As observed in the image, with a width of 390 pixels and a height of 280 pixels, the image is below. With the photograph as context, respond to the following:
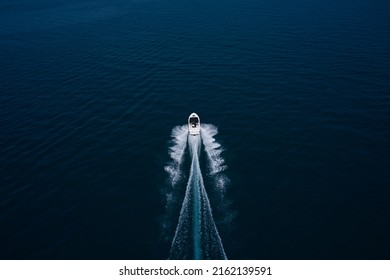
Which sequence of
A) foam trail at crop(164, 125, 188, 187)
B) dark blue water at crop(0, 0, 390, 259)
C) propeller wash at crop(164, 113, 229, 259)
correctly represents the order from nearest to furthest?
propeller wash at crop(164, 113, 229, 259) < dark blue water at crop(0, 0, 390, 259) < foam trail at crop(164, 125, 188, 187)

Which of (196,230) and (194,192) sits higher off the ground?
(194,192)

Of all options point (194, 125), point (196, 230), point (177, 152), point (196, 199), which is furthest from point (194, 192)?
point (194, 125)

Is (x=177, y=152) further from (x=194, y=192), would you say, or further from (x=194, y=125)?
(x=194, y=192)

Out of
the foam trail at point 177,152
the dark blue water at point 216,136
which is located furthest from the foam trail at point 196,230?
the foam trail at point 177,152

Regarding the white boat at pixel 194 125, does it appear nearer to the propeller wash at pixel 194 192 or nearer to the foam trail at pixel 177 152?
the propeller wash at pixel 194 192

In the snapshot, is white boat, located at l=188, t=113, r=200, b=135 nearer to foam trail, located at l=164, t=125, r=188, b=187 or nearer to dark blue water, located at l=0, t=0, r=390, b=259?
foam trail, located at l=164, t=125, r=188, b=187

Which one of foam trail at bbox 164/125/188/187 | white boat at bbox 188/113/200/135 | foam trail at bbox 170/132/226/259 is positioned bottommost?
foam trail at bbox 170/132/226/259

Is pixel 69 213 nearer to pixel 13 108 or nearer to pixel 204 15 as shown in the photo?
pixel 13 108

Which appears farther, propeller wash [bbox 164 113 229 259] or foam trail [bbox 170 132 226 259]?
propeller wash [bbox 164 113 229 259]

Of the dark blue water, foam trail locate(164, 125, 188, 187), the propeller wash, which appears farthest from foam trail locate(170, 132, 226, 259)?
foam trail locate(164, 125, 188, 187)
